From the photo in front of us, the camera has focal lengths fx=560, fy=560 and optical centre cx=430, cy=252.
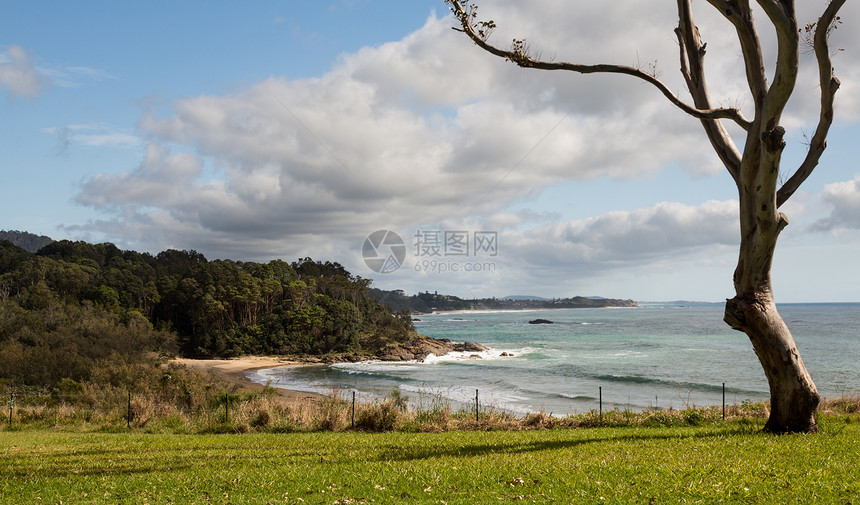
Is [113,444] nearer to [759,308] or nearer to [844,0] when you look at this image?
[759,308]

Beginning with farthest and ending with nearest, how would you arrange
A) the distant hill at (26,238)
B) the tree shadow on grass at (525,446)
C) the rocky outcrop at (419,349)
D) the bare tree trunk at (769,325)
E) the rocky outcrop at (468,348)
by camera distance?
the distant hill at (26,238), the rocky outcrop at (468,348), the rocky outcrop at (419,349), the bare tree trunk at (769,325), the tree shadow on grass at (525,446)

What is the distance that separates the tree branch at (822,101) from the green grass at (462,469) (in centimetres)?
474

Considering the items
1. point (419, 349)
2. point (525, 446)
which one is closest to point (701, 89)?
point (525, 446)

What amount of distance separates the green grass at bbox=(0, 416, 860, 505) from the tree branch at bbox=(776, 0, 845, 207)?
187 inches

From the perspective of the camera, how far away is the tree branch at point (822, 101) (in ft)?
32.3

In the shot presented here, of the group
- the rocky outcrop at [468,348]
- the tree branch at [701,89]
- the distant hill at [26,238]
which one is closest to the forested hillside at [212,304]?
the rocky outcrop at [468,348]

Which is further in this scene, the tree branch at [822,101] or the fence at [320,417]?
the fence at [320,417]

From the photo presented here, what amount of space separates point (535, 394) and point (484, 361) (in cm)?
2208

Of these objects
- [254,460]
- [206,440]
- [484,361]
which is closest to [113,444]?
[206,440]

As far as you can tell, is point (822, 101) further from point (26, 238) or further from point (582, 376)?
point (26, 238)

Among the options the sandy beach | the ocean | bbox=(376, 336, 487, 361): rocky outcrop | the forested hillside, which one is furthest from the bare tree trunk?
bbox=(376, 336, 487, 361): rocky outcrop

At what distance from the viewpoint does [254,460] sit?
966 cm

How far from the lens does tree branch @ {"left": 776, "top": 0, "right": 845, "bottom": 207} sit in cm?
986

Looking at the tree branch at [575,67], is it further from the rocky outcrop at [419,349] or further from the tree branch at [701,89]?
the rocky outcrop at [419,349]
